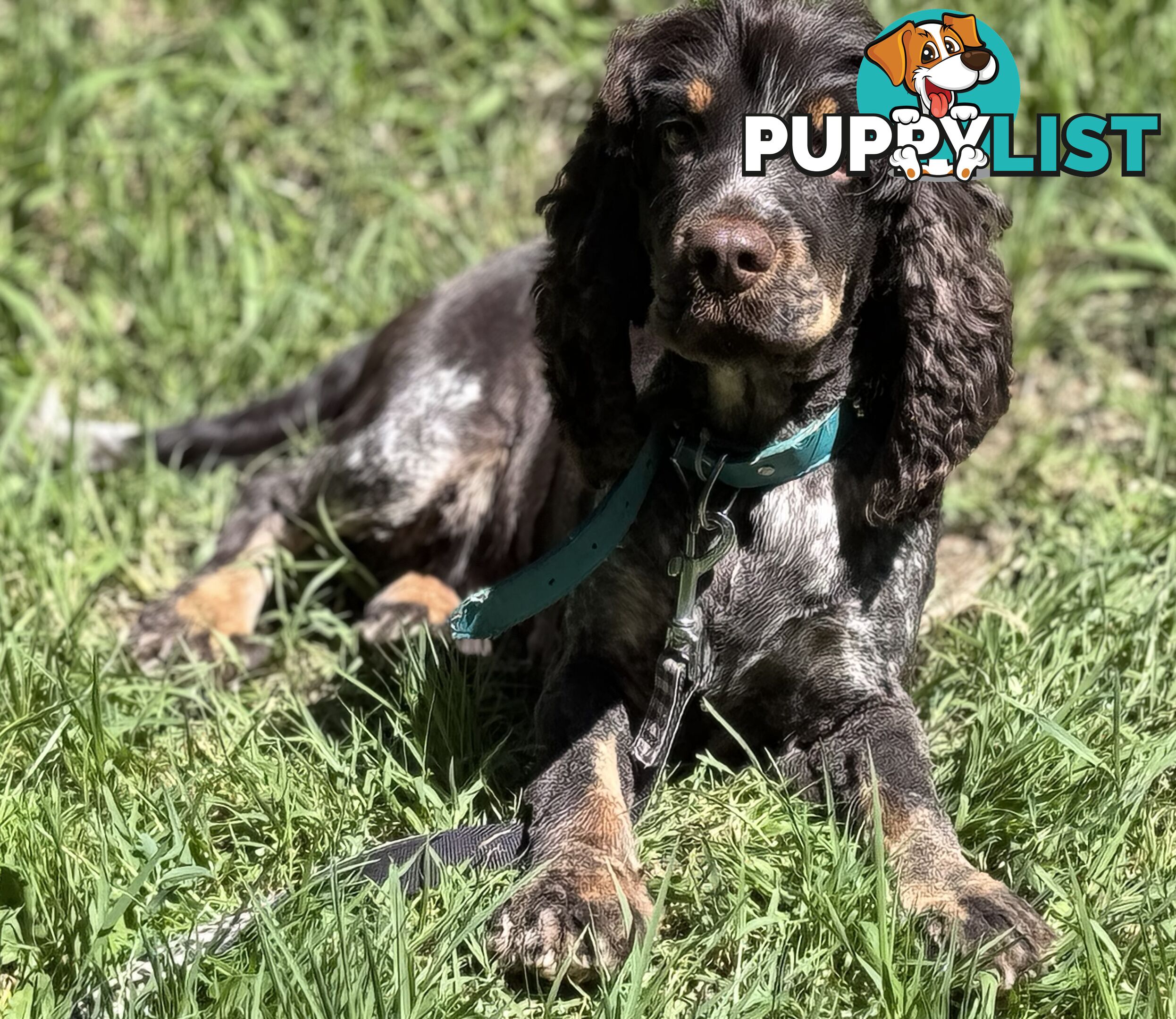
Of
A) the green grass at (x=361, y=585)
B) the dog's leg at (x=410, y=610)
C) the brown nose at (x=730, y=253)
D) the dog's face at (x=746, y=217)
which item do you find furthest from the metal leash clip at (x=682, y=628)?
the dog's leg at (x=410, y=610)

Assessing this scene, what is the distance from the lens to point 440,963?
2.91 m

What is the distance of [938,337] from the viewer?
332 cm

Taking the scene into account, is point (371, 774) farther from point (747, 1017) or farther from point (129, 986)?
point (747, 1017)

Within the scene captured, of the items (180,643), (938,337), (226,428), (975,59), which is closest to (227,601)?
(180,643)

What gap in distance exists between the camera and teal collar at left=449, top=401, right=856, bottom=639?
134 inches

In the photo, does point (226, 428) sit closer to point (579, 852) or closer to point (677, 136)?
point (677, 136)

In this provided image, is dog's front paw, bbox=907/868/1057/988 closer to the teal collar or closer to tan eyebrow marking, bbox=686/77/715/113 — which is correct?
the teal collar

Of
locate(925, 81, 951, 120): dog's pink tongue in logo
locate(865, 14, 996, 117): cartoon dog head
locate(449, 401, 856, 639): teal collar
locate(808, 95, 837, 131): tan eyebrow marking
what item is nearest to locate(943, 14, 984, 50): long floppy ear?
locate(865, 14, 996, 117): cartoon dog head

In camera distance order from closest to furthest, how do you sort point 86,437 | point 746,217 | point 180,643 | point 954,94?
point 746,217 < point 954,94 < point 180,643 < point 86,437

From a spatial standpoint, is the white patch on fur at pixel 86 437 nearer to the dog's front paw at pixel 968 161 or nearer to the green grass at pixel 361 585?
the green grass at pixel 361 585

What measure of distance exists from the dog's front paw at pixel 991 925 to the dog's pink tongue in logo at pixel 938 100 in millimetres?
1714

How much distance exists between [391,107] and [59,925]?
174 inches

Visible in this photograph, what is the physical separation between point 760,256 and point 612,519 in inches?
27.8

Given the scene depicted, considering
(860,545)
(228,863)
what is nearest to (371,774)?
(228,863)
